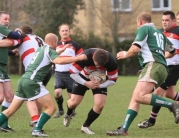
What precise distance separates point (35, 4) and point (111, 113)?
2400 cm

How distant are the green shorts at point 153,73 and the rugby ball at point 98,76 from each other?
0.74 metres

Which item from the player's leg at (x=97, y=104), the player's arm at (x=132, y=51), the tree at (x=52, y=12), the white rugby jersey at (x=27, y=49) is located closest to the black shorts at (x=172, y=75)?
the player's leg at (x=97, y=104)

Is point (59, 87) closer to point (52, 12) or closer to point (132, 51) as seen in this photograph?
point (132, 51)

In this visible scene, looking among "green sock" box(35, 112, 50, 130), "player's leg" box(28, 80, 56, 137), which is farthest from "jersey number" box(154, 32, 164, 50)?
"green sock" box(35, 112, 50, 130)

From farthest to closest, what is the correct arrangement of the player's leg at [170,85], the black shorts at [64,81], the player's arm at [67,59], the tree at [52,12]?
1. the tree at [52,12]
2. the black shorts at [64,81]
3. the player's leg at [170,85]
4. the player's arm at [67,59]

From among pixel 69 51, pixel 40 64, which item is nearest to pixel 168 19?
pixel 69 51

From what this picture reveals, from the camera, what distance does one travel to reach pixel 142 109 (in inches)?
538

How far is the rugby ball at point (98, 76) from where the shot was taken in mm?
9078

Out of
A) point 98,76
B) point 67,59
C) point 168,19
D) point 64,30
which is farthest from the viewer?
point 64,30

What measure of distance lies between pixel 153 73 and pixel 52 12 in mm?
26757

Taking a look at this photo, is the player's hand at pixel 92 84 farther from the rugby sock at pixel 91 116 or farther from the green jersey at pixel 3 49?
the green jersey at pixel 3 49

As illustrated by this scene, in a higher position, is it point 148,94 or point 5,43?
point 5,43

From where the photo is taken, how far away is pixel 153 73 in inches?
339

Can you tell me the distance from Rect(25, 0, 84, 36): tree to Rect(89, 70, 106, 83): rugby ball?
25232mm
